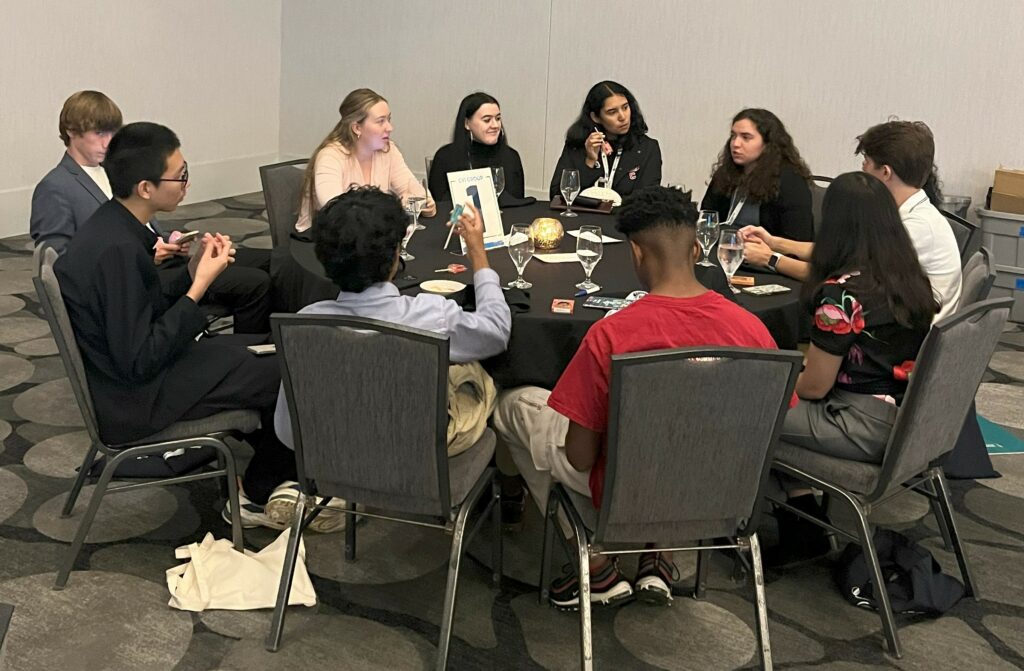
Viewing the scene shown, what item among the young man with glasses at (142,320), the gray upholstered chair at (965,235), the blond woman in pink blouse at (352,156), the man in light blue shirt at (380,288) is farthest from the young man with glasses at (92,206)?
the gray upholstered chair at (965,235)

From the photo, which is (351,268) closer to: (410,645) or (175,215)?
(410,645)

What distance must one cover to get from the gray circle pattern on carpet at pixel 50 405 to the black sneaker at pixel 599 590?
2.11m

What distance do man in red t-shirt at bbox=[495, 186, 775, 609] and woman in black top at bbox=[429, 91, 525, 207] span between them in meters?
2.46

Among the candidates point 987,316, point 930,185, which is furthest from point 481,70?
point 987,316

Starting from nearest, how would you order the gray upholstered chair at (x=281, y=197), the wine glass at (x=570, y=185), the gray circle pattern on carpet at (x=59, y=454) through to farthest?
the gray circle pattern on carpet at (x=59, y=454), the wine glass at (x=570, y=185), the gray upholstered chair at (x=281, y=197)

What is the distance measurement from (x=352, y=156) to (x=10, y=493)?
189cm

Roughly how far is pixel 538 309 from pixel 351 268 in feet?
2.14

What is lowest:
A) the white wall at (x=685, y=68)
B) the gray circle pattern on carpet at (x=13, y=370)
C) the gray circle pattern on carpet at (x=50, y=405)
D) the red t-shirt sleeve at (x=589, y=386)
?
the gray circle pattern on carpet at (x=50, y=405)

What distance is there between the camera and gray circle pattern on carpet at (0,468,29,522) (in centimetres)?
347

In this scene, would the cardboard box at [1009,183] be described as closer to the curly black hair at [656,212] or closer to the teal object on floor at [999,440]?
the teal object on floor at [999,440]

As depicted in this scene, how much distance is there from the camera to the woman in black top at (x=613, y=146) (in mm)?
5082

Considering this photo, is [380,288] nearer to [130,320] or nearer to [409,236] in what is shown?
[130,320]

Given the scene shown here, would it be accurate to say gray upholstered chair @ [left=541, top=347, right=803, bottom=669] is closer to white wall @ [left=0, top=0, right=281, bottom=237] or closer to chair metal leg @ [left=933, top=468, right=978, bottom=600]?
chair metal leg @ [left=933, top=468, right=978, bottom=600]

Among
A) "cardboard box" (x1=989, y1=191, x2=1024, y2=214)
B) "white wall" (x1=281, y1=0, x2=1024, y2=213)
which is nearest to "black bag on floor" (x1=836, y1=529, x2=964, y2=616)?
"cardboard box" (x1=989, y1=191, x2=1024, y2=214)
